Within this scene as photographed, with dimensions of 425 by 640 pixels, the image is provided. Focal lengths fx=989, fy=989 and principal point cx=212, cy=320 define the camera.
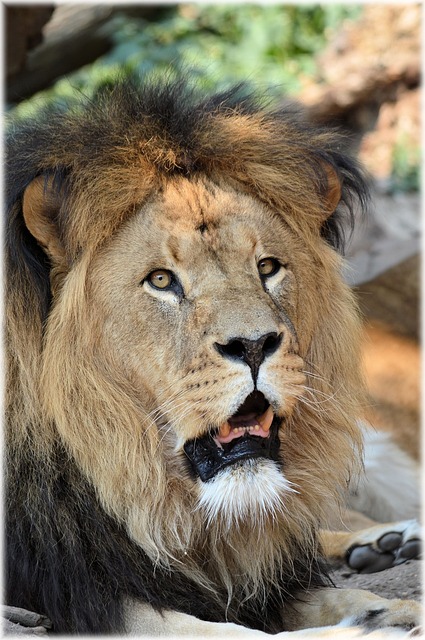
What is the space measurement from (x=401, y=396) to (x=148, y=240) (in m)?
2.98

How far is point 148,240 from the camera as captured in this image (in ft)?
8.60

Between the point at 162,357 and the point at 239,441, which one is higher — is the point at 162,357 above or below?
above

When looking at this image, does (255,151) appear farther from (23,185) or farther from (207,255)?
(23,185)

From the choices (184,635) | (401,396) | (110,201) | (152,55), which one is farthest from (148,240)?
(152,55)

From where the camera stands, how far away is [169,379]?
2508 mm

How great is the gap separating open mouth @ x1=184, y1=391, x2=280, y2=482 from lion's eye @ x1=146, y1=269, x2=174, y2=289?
1.27 feet

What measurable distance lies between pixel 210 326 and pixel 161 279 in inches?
9.2

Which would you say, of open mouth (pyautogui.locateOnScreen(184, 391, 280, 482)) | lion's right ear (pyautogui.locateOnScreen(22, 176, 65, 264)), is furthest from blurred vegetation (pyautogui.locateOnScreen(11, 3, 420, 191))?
open mouth (pyautogui.locateOnScreen(184, 391, 280, 482))

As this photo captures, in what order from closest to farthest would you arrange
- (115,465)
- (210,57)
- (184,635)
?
1. (184,635)
2. (115,465)
3. (210,57)

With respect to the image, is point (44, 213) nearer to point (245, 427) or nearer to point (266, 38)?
point (245, 427)

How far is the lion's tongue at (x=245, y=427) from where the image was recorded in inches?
96.1

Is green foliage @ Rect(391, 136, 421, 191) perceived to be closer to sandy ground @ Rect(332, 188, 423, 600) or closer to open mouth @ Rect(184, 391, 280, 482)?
sandy ground @ Rect(332, 188, 423, 600)

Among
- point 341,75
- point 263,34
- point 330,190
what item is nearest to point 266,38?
point 263,34

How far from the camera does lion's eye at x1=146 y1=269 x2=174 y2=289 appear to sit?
2580 mm
